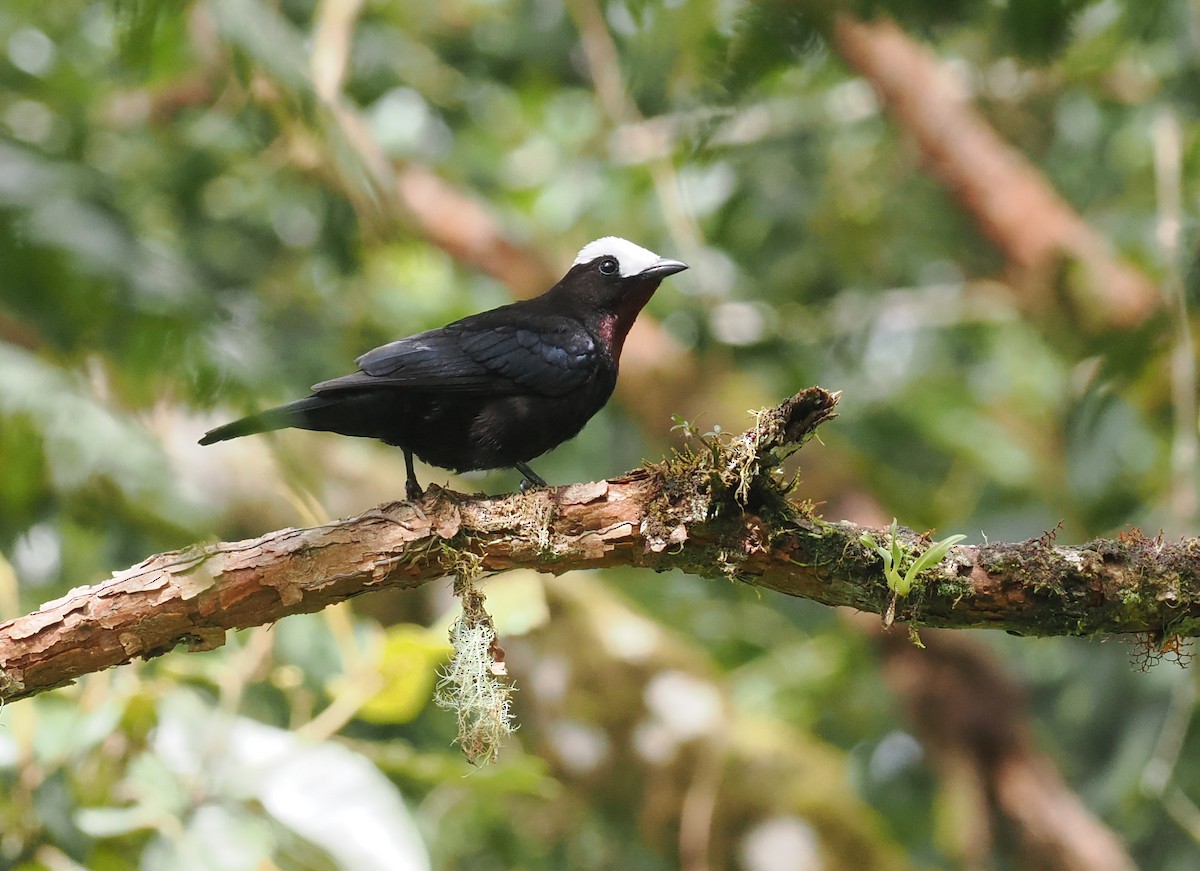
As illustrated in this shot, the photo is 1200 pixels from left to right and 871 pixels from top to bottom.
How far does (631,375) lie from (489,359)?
314cm

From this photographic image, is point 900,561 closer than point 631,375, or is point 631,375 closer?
point 900,561

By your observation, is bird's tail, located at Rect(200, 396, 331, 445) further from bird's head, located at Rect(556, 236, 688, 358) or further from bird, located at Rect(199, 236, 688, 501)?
bird's head, located at Rect(556, 236, 688, 358)

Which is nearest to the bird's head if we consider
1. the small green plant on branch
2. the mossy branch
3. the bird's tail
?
the bird's tail

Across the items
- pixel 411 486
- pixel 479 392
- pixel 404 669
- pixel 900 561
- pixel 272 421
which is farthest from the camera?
pixel 479 392

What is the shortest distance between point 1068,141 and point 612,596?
17.2ft

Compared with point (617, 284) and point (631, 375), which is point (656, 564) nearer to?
point (617, 284)

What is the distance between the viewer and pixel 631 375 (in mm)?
6695

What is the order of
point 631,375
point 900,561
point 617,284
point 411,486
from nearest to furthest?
point 900,561 → point 411,486 → point 617,284 → point 631,375

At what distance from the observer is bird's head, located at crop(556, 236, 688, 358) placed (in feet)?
13.7

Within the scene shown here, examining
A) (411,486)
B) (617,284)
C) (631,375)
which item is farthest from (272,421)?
(631,375)

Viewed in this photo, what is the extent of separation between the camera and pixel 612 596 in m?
5.82

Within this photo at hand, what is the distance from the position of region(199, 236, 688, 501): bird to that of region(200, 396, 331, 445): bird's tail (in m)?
0.01

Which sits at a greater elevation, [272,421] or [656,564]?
[272,421]

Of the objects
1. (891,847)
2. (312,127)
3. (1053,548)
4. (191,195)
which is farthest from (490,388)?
(191,195)
